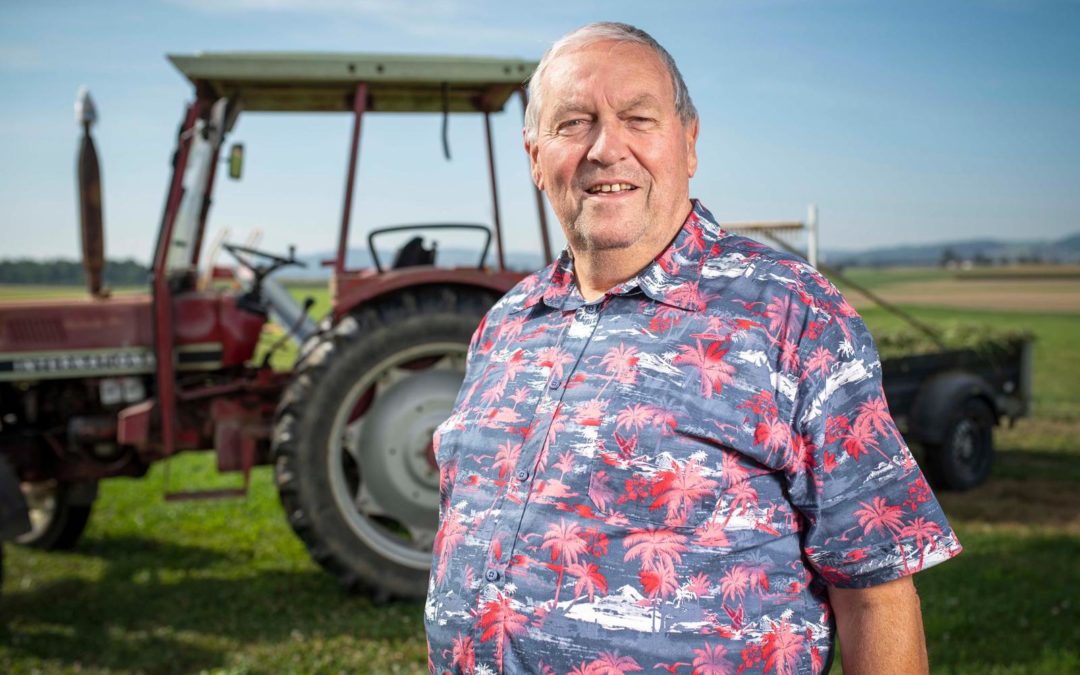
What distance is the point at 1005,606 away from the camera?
3.70 meters

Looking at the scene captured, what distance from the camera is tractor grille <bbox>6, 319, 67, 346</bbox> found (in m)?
4.51

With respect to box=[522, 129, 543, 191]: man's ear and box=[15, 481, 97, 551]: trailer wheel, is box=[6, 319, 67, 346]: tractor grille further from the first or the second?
box=[522, 129, 543, 191]: man's ear

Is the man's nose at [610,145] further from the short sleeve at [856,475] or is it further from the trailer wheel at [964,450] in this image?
the trailer wheel at [964,450]

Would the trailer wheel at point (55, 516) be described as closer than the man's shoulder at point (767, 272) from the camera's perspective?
No

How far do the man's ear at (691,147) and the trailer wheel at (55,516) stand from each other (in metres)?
4.53

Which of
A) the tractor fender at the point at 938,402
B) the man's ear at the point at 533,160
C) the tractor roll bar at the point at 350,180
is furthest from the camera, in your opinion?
the tractor fender at the point at 938,402

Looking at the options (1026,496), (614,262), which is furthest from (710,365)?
(1026,496)

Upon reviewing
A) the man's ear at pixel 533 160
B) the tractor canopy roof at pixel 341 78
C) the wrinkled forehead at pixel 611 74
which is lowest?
the man's ear at pixel 533 160

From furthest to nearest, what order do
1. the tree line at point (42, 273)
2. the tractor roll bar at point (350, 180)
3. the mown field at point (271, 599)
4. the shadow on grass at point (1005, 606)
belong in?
the tree line at point (42, 273), the tractor roll bar at point (350, 180), the mown field at point (271, 599), the shadow on grass at point (1005, 606)

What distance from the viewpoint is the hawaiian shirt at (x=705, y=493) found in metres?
1.26

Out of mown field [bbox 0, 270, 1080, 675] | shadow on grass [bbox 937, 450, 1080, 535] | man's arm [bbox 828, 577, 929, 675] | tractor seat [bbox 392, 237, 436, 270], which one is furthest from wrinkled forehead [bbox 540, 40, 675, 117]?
shadow on grass [bbox 937, 450, 1080, 535]

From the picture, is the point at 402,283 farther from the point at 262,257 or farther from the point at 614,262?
the point at 614,262

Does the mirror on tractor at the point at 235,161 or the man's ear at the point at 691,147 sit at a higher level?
the mirror on tractor at the point at 235,161

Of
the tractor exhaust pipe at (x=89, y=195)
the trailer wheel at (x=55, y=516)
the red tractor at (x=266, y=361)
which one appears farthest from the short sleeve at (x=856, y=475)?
the trailer wheel at (x=55, y=516)
